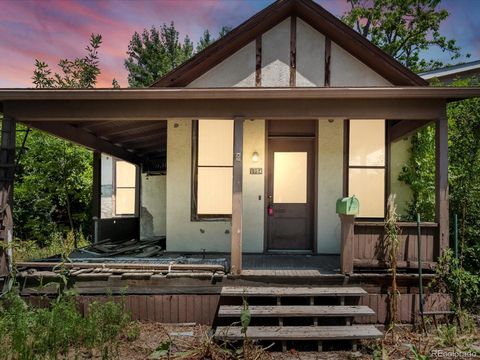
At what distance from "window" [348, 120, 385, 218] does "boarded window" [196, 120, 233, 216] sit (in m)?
2.52

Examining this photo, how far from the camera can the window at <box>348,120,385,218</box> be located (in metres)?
6.91

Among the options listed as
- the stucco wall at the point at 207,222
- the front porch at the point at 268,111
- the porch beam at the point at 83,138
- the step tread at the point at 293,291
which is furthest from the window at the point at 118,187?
the step tread at the point at 293,291

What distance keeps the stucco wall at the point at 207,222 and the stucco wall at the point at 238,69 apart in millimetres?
964

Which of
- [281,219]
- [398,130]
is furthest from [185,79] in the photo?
[398,130]

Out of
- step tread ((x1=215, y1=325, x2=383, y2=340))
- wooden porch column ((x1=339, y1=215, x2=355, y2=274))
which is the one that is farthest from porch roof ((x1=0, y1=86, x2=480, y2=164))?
step tread ((x1=215, y1=325, x2=383, y2=340))

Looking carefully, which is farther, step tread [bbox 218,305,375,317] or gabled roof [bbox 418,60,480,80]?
gabled roof [bbox 418,60,480,80]

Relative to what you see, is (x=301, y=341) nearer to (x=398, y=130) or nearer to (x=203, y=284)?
(x=203, y=284)

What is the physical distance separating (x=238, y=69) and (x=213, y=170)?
221 cm

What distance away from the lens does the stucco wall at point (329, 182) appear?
6809 millimetres

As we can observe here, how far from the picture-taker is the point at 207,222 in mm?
6891

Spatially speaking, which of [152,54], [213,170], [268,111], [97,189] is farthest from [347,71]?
[152,54]

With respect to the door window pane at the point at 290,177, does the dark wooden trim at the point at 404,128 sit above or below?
above

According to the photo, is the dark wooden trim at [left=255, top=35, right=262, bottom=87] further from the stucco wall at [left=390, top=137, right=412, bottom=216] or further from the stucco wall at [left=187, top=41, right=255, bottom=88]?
the stucco wall at [left=390, top=137, right=412, bottom=216]

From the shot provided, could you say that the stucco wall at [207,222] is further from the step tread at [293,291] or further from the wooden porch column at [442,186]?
the wooden porch column at [442,186]
